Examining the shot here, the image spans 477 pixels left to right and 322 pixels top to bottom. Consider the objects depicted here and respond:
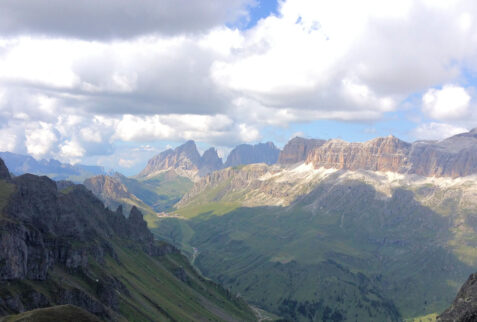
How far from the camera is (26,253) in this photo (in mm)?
182125

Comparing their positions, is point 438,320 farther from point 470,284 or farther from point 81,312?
point 81,312

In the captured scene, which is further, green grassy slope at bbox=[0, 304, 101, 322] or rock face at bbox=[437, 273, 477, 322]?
green grassy slope at bbox=[0, 304, 101, 322]

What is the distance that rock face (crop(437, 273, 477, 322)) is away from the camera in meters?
64.6

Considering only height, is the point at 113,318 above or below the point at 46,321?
below

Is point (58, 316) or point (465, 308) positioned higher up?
point (465, 308)

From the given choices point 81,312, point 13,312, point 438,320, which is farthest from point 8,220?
point 438,320

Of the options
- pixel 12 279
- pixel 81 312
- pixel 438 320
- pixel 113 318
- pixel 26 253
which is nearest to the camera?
pixel 438 320

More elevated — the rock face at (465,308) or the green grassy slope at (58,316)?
the rock face at (465,308)

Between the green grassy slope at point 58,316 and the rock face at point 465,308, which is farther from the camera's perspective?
the green grassy slope at point 58,316

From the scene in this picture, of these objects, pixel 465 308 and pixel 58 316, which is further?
pixel 58 316

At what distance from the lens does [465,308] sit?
66750 mm

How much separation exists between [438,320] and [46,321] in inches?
3558

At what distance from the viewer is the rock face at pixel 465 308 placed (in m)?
64.6

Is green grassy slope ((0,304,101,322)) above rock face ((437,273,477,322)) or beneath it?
beneath
